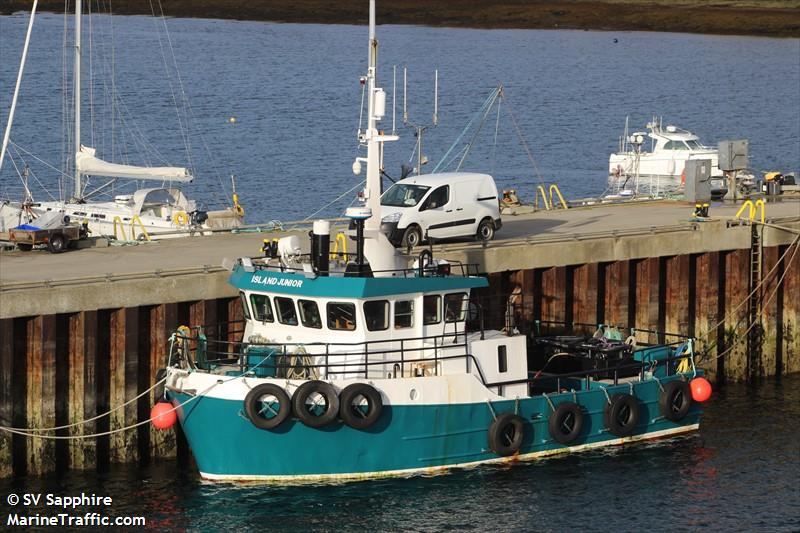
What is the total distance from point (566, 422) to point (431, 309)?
11.9 ft

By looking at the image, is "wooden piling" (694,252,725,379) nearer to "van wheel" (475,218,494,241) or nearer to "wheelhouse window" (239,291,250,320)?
"van wheel" (475,218,494,241)

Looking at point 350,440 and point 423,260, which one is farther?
point 423,260

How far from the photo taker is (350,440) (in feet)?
98.4

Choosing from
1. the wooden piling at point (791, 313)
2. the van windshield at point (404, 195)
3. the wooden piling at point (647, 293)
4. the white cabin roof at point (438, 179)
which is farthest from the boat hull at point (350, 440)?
the wooden piling at point (791, 313)

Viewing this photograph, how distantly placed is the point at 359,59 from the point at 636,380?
81873 mm

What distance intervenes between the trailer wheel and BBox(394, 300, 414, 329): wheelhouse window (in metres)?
9.89

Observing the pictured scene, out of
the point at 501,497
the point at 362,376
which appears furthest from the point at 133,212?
the point at 501,497

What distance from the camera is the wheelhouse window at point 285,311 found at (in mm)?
30422

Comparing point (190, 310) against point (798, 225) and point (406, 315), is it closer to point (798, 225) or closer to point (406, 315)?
point (406, 315)

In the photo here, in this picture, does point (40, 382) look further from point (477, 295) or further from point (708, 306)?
point (708, 306)

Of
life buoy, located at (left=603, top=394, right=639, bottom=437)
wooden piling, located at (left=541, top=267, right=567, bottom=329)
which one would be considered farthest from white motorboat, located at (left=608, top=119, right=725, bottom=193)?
life buoy, located at (left=603, top=394, right=639, bottom=437)

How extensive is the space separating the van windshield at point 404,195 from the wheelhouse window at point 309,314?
26.2ft

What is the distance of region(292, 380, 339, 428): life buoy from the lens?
2928 cm

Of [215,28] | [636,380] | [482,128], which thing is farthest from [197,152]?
[215,28]
